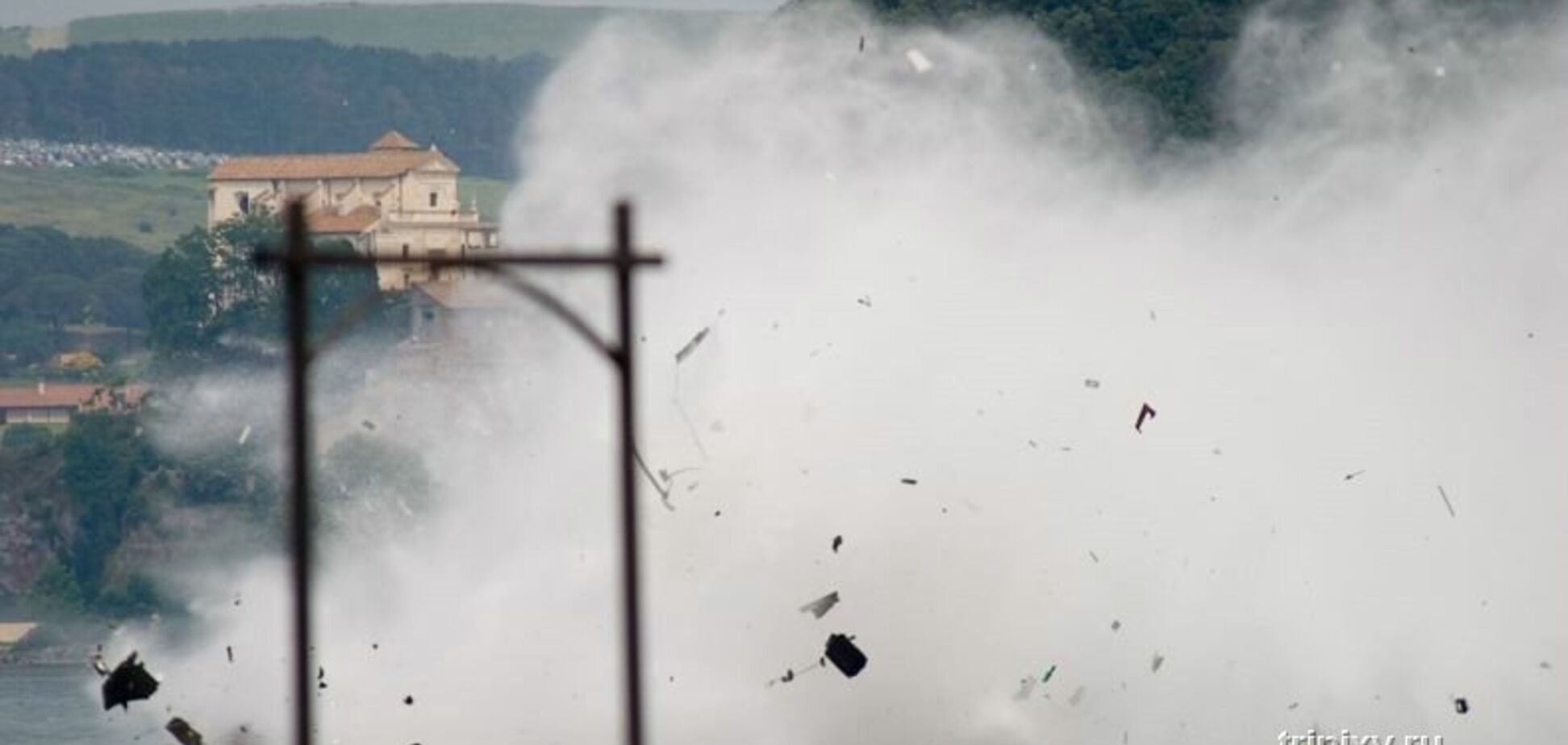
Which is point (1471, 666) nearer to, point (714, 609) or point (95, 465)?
point (714, 609)

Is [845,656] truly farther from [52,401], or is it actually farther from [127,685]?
[52,401]

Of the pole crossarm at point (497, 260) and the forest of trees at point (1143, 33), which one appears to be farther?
the forest of trees at point (1143, 33)

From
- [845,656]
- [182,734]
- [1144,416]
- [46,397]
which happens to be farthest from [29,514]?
[182,734]

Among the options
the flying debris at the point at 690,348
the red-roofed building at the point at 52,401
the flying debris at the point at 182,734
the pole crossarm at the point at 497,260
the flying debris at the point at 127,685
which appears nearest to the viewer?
the pole crossarm at the point at 497,260

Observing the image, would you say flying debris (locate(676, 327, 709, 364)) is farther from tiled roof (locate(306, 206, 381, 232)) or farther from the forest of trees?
tiled roof (locate(306, 206, 381, 232))

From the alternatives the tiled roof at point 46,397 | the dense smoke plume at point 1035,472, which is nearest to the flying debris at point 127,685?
the dense smoke plume at point 1035,472

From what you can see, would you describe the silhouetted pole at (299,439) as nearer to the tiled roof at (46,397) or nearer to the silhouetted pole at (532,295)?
the silhouetted pole at (532,295)

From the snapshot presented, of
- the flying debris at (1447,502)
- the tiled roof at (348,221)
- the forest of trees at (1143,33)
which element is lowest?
the flying debris at (1447,502)
